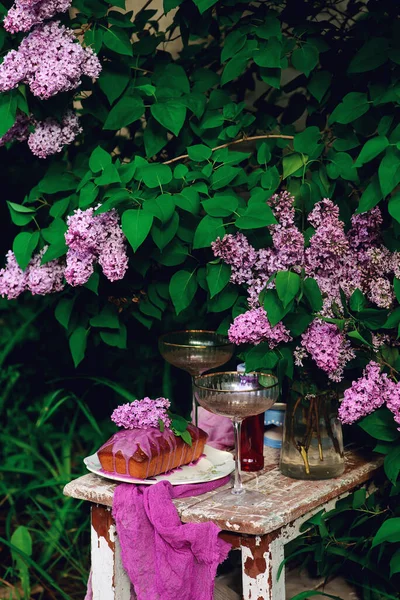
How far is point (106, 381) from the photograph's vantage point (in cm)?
289

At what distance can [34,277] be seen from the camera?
2.21 m

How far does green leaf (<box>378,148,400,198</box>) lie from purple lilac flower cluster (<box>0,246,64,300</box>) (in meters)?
0.81

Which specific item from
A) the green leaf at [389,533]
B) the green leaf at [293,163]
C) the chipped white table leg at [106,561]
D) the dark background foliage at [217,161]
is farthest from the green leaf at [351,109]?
the chipped white table leg at [106,561]

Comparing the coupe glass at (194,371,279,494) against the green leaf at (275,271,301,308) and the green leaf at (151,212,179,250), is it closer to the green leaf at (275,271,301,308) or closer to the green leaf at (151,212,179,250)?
the green leaf at (275,271,301,308)

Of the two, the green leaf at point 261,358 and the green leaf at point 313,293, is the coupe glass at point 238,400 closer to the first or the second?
the green leaf at point 261,358

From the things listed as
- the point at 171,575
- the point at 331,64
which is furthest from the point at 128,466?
the point at 331,64

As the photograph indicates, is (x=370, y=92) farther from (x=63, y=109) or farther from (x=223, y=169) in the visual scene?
(x=63, y=109)

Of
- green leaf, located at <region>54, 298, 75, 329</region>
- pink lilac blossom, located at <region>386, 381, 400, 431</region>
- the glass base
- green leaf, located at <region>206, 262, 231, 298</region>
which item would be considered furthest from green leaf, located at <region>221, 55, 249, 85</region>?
the glass base

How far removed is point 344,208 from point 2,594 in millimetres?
1652

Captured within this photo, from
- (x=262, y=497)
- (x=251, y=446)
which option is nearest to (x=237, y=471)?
(x=262, y=497)

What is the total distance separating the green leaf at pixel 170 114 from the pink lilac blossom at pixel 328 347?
0.56 m

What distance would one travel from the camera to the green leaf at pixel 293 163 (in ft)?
6.81

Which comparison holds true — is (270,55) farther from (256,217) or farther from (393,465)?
(393,465)

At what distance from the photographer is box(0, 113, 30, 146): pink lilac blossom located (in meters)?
2.28
